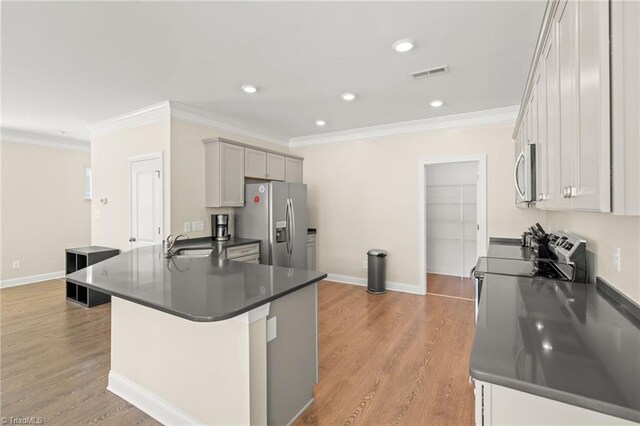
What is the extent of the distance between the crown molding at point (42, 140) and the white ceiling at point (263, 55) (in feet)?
4.74

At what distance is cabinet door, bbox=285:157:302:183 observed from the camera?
17.2 ft

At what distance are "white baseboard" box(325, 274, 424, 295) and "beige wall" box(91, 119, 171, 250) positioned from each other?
2927mm

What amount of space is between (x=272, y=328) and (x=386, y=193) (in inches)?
143

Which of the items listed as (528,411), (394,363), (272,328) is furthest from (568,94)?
(394,363)

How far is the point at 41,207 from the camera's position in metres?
5.56

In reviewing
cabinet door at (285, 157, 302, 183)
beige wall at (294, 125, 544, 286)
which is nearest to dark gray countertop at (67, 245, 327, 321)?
cabinet door at (285, 157, 302, 183)

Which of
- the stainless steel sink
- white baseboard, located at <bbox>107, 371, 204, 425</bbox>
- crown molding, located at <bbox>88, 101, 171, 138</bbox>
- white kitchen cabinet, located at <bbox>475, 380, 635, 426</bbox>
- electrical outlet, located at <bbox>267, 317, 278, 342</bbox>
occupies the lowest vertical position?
white baseboard, located at <bbox>107, 371, 204, 425</bbox>

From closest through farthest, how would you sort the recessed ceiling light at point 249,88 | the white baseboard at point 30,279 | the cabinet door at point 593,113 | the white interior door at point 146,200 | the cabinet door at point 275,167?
1. the cabinet door at point 593,113
2. the recessed ceiling light at point 249,88
3. the white interior door at point 146,200
4. the cabinet door at point 275,167
5. the white baseboard at point 30,279

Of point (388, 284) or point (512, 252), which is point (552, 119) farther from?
point (388, 284)

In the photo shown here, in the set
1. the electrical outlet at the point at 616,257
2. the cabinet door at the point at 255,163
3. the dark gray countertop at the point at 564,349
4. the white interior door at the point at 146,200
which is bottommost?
the dark gray countertop at the point at 564,349

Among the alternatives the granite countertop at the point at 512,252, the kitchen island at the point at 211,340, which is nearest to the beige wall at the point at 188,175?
the kitchen island at the point at 211,340

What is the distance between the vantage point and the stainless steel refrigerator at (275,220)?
14.1 ft

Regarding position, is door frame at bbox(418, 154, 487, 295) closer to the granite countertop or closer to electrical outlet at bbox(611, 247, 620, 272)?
the granite countertop

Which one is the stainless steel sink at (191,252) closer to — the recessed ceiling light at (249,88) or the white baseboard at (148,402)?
the white baseboard at (148,402)
